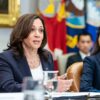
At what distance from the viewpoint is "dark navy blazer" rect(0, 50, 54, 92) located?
7.37 ft

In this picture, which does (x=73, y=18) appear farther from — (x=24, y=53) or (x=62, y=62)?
(x=24, y=53)

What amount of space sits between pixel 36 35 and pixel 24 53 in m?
0.18

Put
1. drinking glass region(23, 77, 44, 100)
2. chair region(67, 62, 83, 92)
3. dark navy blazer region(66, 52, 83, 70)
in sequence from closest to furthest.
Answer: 1. drinking glass region(23, 77, 44, 100)
2. chair region(67, 62, 83, 92)
3. dark navy blazer region(66, 52, 83, 70)

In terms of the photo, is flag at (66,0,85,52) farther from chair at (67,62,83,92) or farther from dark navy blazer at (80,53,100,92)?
chair at (67,62,83,92)

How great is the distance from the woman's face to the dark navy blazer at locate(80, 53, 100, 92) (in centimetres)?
56

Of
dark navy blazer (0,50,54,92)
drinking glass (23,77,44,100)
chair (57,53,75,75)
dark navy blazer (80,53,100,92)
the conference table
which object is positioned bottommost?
chair (57,53,75,75)

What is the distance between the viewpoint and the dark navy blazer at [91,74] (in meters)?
2.87

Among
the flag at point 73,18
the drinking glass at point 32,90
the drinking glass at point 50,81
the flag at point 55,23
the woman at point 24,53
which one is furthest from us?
the flag at point 73,18

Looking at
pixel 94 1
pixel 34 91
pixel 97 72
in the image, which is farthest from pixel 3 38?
pixel 34 91

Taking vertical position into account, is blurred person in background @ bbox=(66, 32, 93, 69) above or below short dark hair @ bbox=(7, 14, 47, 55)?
below

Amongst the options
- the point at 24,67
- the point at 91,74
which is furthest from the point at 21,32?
the point at 91,74

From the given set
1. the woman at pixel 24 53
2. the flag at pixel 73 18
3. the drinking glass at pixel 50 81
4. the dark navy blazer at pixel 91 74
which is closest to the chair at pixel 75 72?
the dark navy blazer at pixel 91 74

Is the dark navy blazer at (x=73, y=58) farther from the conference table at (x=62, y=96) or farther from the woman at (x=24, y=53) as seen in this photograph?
the conference table at (x=62, y=96)

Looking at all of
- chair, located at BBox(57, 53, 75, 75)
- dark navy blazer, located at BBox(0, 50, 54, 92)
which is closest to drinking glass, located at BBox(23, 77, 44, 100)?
dark navy blazer, located at BBox(0, 50, 54, 92)
